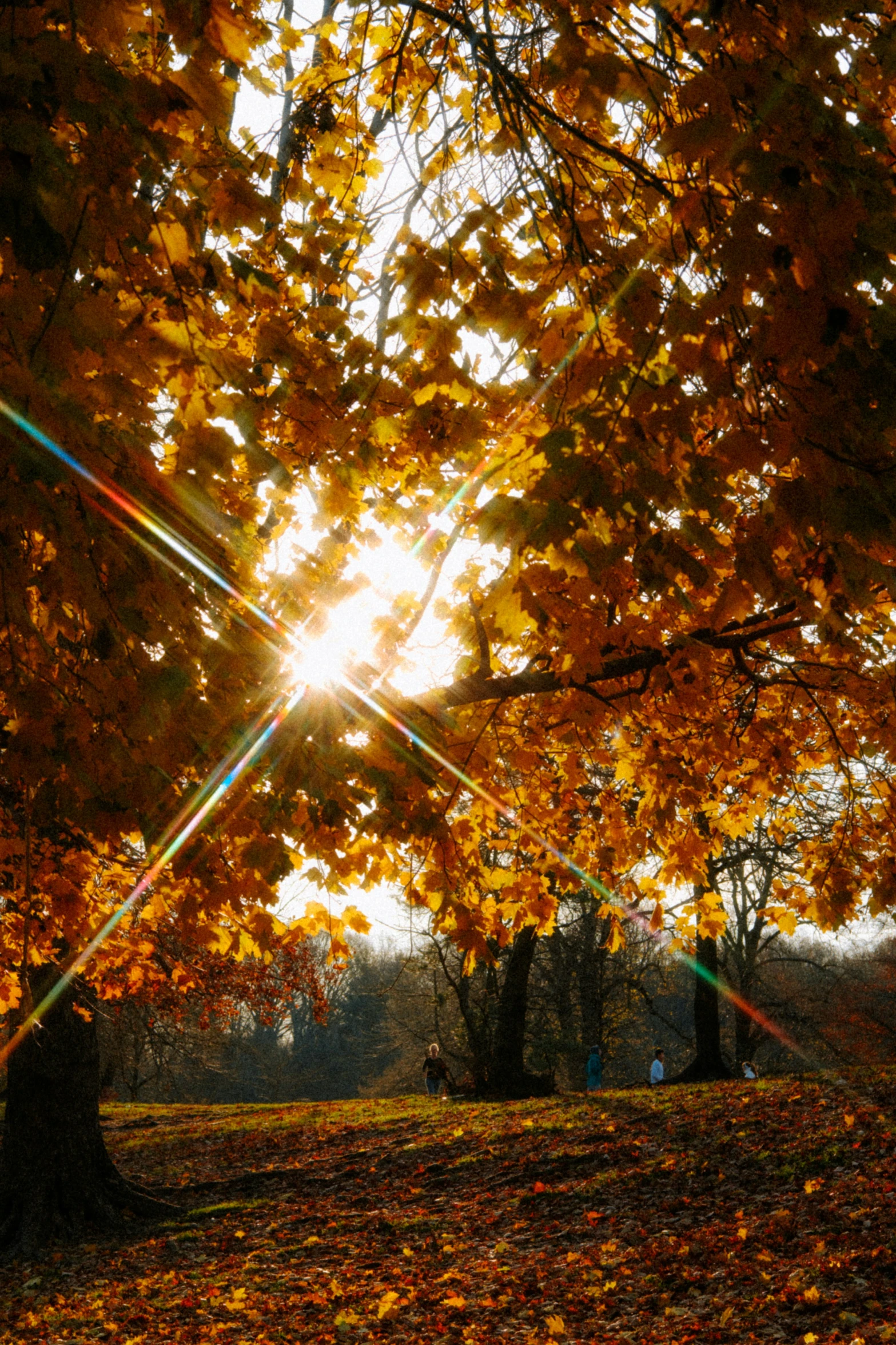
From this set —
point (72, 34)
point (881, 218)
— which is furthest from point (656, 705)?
point (72, 34)

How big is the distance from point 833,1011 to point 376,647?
28.1 meters

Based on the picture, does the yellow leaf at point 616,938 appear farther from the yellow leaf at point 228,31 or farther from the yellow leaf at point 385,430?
the yellow leaf at point 228,31

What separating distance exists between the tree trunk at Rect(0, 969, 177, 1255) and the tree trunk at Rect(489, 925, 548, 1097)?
679 centimetres

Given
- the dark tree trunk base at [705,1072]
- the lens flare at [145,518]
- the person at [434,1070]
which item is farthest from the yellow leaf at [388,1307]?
the person at [434,1070]

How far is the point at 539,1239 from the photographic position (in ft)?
22.0

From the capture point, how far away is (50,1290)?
7.05 metres

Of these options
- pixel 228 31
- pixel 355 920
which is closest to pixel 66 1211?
pixel 355 920

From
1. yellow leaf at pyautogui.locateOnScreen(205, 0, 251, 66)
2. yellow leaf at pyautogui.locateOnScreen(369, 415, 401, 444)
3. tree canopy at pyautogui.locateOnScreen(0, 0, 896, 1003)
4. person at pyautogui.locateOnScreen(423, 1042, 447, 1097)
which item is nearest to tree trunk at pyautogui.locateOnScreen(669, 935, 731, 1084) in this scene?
person at pyautogui.locateOnScreen(423, 1042, 447, 1097)

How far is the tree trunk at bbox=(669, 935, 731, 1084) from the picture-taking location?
15.2 metres

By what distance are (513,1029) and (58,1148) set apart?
26.4 ft

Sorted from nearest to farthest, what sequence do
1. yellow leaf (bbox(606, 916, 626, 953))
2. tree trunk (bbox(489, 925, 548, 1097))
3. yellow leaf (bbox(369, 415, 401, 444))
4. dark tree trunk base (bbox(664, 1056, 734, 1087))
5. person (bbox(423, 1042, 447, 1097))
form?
yellow leaf (bbox(369, 415, 401, 444)) < yellow leaf (bbox(606, 916, 626, 953)) < tree trunk (bbox(489, 925, 548, 1097)) < dark tree trunk base (bbox(664, 1056, 734, 1087)) < person (bbox(423, 1042, 447, 1097))

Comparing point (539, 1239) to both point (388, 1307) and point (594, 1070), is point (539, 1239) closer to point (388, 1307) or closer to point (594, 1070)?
point (388, 1307)

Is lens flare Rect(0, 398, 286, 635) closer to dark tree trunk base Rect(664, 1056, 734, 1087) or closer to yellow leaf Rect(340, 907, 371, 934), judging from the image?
yellow leaf Rect(340, 907, 371, 934)

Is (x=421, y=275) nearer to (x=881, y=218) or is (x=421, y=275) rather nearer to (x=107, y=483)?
(x=107, y=483)
